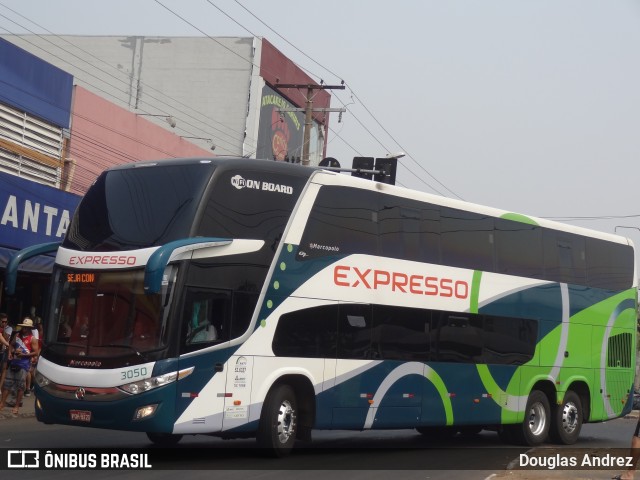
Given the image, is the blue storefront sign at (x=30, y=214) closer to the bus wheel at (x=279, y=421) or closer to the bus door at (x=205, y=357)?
the bus wheel at (x=279, y=421)

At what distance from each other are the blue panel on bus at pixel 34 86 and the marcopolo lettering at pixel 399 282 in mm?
13194

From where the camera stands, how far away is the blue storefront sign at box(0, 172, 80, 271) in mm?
24656

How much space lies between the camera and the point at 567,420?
2156 centimetres

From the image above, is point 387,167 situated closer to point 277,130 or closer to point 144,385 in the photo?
point 144,385

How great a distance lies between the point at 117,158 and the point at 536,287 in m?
15.8

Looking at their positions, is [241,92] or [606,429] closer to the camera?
[606,429]

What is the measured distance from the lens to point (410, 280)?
686 inches

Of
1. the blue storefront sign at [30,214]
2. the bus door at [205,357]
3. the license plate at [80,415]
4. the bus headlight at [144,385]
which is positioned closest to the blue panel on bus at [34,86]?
the blue storefront sign at [30,214]

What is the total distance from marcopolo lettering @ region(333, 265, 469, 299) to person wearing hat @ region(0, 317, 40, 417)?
293 inches

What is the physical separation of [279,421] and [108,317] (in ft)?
9.86

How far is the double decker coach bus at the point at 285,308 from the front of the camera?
13.8 meters

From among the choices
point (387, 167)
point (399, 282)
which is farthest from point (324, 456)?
point (387, 167)

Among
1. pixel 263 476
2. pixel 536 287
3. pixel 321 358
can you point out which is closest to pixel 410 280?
pixel 321 358

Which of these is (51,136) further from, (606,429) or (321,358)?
(606,429)
